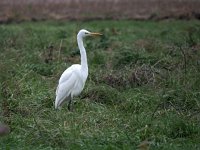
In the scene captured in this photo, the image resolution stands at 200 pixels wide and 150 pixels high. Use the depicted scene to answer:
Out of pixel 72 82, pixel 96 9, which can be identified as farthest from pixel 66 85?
pixel 96 9

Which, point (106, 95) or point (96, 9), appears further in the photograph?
point (96, 9)

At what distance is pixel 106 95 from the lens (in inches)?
391

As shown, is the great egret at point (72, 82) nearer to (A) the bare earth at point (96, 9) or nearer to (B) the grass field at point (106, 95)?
(B) the grass field at point (106, 95)

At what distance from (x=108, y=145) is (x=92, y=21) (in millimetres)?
11692

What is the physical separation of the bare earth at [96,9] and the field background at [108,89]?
3.99 ft

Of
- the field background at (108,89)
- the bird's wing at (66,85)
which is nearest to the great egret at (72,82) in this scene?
the bird's wing at (66,85)

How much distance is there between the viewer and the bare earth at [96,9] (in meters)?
19.2

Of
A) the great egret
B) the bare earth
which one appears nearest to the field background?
the great egret

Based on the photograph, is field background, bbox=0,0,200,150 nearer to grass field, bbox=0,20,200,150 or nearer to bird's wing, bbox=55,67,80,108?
grass field, bbox=0,20,200,150

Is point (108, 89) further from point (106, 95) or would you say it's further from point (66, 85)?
point (66, 85)

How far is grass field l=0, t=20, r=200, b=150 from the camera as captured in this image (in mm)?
7848

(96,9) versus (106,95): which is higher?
(96,9)

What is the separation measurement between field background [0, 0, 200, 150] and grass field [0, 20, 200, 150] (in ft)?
0.04

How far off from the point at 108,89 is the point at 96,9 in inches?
391
